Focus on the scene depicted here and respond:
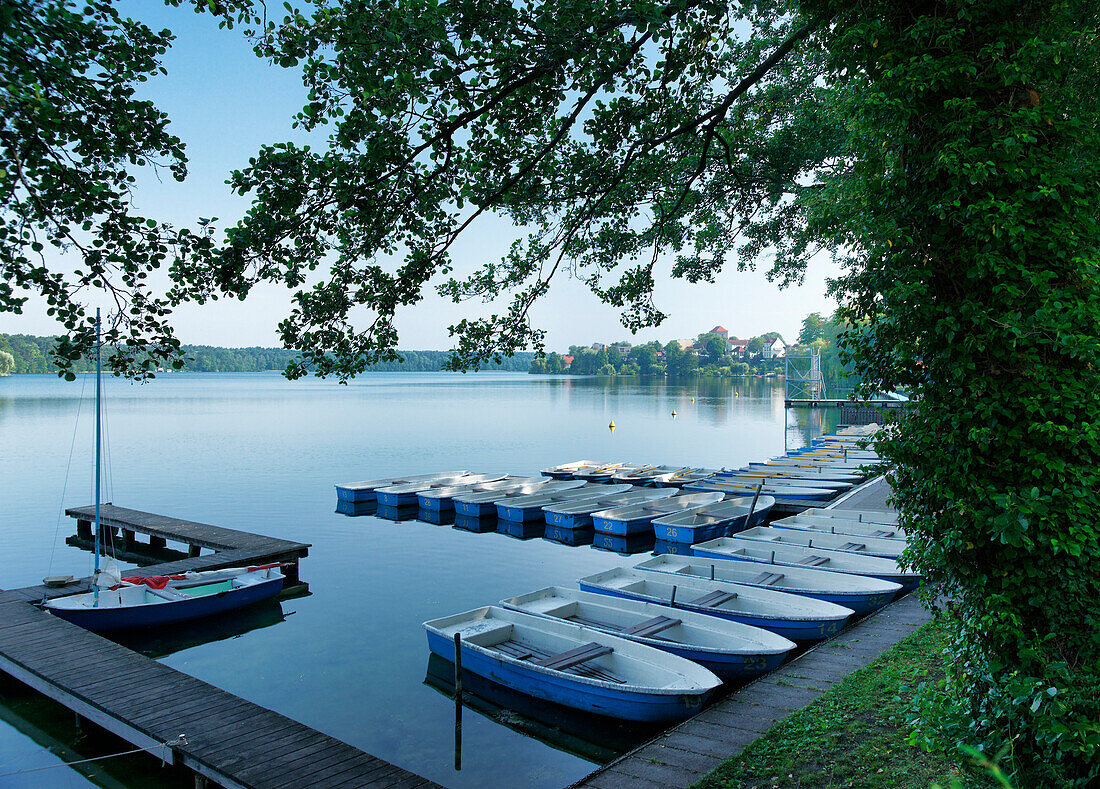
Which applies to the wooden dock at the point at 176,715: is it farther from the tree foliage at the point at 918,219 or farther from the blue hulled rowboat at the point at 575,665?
the tree foliage at the point at 918,219

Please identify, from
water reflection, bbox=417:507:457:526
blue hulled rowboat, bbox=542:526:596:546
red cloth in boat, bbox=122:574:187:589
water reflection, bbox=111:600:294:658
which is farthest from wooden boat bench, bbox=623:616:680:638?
water reflection, bbox=417:507:457:526

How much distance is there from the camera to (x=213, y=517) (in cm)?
2589

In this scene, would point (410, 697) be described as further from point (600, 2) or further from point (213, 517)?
point (213, 517)

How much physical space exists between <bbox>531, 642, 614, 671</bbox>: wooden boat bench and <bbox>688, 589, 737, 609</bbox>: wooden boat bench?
237cm

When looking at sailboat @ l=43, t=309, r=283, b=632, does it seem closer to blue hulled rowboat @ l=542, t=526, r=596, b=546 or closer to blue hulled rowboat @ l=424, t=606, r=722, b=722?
blue hulled rowboat @ l=424, t=606, r=722, b=722

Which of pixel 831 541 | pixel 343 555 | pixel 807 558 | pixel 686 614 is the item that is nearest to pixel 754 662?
pixel 686 614

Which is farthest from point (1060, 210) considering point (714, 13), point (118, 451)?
point (118, 451)

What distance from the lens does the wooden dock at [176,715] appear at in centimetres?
709

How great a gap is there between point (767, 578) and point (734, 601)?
1624 mm

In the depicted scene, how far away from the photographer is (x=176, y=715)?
8.31 m

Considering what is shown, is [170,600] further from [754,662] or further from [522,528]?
[522,528]

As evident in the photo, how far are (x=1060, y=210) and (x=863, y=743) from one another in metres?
4.86

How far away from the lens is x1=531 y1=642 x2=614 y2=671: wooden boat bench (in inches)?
368

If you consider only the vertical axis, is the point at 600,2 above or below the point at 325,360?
above
